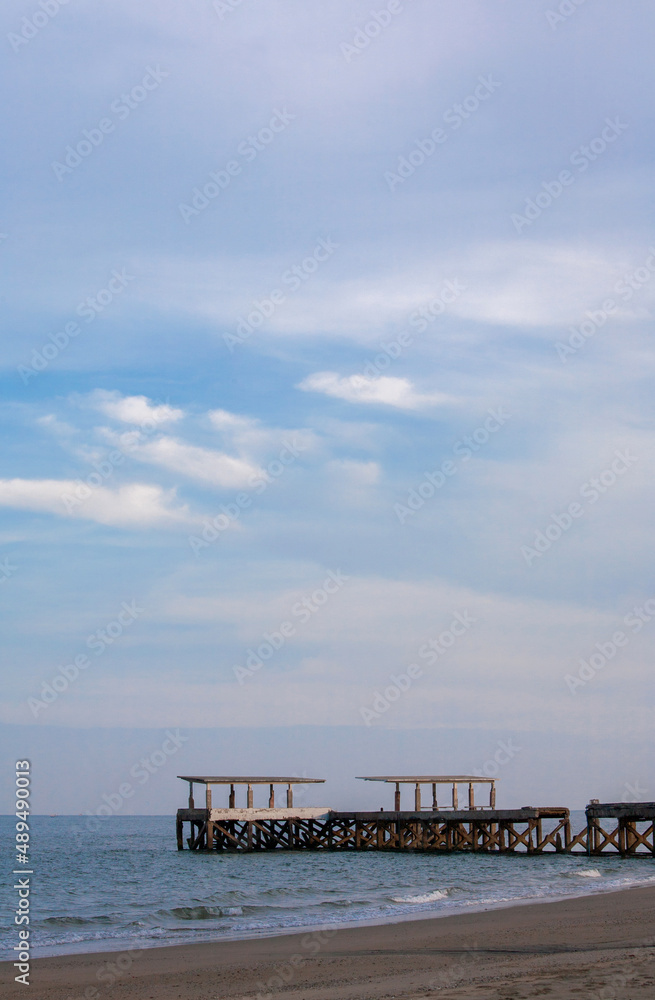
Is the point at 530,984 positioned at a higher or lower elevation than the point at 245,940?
higher

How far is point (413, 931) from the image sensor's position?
2041 centimetres

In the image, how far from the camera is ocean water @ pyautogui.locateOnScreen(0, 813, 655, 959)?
883 inches

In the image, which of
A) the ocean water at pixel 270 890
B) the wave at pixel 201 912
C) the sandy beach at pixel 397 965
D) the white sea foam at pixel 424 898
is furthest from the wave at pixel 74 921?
the white sea foam at pixel 424 898

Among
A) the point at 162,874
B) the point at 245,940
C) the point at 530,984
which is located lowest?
the point at 162,874

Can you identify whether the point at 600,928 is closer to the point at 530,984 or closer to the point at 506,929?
the point at 506,929

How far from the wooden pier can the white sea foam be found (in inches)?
555

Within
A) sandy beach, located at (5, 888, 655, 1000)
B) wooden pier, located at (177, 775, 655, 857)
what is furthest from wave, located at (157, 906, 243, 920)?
wooden pier, located at (177, 775, 655, 857)

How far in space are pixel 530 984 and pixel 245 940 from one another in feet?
29.3

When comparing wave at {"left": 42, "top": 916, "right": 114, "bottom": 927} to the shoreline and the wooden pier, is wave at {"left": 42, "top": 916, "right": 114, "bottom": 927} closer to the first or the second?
the shoreline

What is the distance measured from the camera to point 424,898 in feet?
91.1

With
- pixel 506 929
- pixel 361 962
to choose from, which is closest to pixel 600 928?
pixel 506 929

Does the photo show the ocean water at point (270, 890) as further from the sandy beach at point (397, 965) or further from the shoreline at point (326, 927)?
the sandy beach at point (397, 965)

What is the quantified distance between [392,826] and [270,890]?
662 inches

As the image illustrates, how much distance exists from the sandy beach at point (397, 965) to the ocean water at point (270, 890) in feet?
6.95
